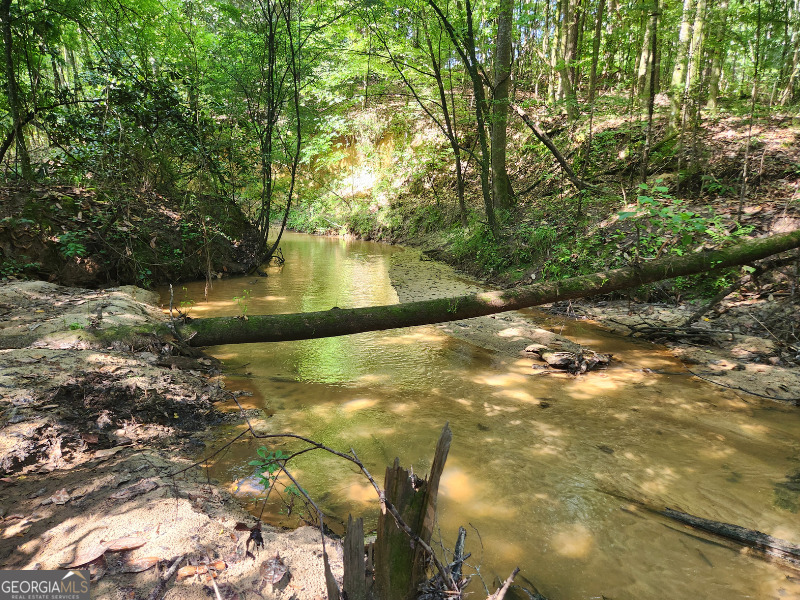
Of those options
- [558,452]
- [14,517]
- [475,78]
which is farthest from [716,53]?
[14,517]

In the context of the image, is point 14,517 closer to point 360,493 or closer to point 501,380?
point 360,493

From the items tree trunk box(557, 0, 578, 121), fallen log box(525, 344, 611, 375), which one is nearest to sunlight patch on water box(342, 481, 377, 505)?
fallen log box(525, 344, 611, 375)

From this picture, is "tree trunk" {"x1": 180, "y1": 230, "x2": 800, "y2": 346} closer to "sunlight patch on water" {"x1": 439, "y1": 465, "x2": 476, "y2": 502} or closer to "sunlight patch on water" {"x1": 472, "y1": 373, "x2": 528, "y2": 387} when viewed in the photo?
"sunlight patch on water" {"x1": 472, "y1": 373, "x2": 528, "y2": 387}

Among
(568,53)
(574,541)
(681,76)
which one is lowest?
(574,541)

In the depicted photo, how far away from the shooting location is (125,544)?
5.87 ft

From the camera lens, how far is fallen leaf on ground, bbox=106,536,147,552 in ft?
5.77

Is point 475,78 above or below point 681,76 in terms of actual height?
below

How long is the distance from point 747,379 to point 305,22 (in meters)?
11.5

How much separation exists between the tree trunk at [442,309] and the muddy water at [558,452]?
2.05 ft

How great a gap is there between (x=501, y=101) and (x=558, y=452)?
789 centimetres

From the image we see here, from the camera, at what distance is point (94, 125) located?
24.5ft

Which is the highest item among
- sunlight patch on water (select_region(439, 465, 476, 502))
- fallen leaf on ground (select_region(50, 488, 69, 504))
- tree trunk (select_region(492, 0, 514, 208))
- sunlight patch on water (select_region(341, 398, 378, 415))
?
tree trunk (select_region(492, 0, 514, 208))

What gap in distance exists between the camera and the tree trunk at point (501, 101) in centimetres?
906

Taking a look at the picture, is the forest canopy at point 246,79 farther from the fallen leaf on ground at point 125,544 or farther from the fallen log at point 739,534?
the fallen log at point 739,534
